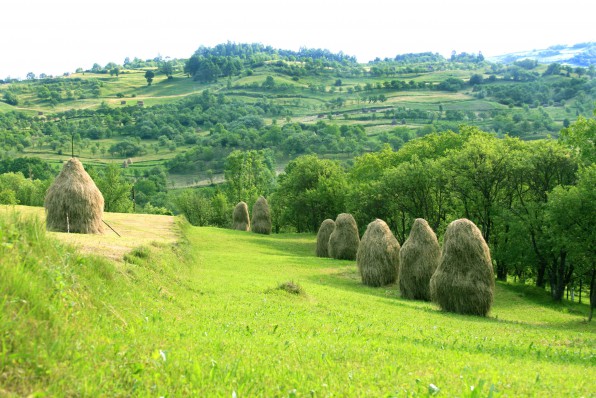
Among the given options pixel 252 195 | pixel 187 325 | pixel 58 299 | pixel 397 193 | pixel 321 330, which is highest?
pixel 58 299

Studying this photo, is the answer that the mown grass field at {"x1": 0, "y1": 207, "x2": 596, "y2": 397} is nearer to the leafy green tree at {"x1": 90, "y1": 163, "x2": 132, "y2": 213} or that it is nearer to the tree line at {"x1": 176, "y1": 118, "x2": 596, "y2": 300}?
the tree line at {"x1": 176, "y1": 118, "x2": 596, "y2": 300}

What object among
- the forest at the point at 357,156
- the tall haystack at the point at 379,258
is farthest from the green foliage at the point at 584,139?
the tall haystack at the point at 379,258

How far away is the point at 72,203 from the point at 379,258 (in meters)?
18.0

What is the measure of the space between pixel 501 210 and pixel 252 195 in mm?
49712

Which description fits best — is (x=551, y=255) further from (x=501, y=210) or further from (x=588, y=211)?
(x=588, y=211)

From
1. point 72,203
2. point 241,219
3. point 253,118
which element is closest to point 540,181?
point 72,203

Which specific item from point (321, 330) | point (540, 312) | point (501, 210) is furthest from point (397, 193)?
point (321, 330)

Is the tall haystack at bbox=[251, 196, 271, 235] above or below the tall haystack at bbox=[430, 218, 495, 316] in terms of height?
below

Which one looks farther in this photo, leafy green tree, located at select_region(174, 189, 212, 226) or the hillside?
the hillside

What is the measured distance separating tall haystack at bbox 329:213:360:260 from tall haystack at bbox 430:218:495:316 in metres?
20.0

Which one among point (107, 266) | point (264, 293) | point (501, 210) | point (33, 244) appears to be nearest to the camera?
point (33, 244)

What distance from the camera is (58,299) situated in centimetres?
762

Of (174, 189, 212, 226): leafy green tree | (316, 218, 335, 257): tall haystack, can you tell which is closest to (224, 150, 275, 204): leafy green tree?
(174, 189, 212, 226): leafy green tree

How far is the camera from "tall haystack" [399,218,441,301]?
29750 millimetres
